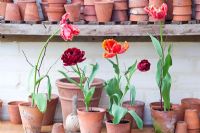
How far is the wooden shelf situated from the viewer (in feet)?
7.22

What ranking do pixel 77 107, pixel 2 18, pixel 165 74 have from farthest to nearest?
pixel 2 18 → pixel 77 107 → pixel 165 74

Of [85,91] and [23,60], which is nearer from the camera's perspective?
[85,91]

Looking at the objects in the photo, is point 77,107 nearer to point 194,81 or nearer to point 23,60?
point 23,60

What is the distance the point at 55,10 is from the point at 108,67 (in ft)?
1.66

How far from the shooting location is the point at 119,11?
2.32m

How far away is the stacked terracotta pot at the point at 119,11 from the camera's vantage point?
2318 millimetres

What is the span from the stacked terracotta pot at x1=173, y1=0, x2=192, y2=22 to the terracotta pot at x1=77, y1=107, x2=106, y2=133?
2.27ft

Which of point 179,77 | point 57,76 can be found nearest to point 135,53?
point 179,77

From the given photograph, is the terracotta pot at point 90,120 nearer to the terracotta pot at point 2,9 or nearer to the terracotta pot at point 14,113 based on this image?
the terracotta pot at point 14,113

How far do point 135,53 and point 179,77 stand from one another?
1.05ft

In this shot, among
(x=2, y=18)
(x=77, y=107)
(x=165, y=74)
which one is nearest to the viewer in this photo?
(x=165, y=74)

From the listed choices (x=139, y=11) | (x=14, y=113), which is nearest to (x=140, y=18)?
(x=139, y=11)

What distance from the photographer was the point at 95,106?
2.31 m

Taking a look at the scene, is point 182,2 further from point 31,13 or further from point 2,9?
point 2,9
